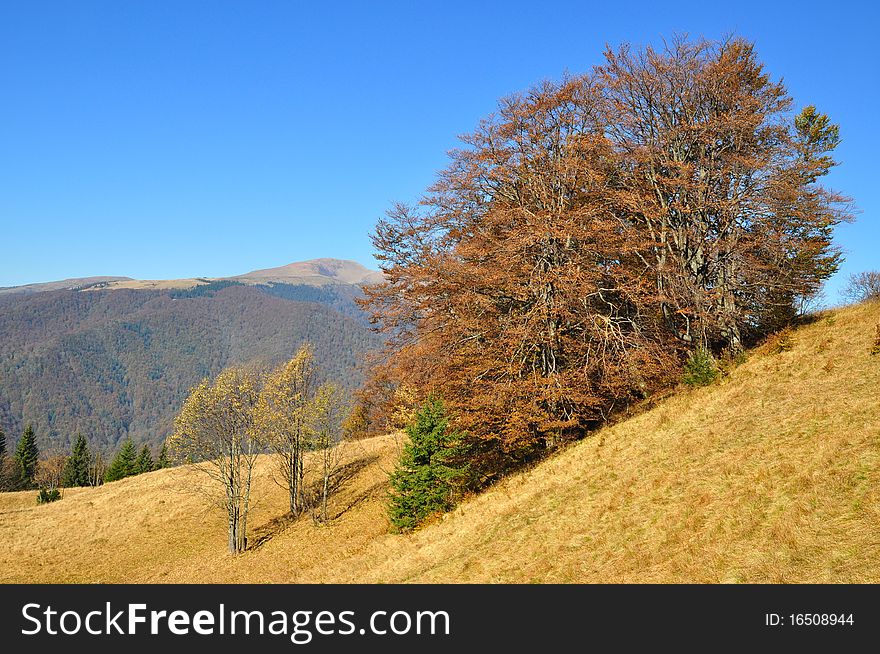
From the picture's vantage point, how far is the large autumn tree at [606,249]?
66.1ft

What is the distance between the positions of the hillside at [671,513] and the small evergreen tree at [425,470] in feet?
2.94

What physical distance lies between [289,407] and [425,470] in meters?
10.3

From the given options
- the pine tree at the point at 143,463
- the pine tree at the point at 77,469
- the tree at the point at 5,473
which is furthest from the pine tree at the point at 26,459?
the pine tree at the point at 143,463

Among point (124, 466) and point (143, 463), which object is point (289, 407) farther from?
point (143, 463)

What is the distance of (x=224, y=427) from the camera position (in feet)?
86.5

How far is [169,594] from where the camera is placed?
9758 mm

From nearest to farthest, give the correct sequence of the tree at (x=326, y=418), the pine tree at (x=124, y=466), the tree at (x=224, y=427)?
the tree at (x=224, y=427) → the tree at (x=326, y=418) → the pine tree at (x=124, y=466)

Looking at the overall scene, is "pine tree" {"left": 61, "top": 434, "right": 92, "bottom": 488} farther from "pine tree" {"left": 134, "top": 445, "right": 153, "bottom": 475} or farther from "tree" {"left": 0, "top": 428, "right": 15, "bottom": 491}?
"pine tree" {"left": 134, "top": 445, "right": 153, "bottom": 475}

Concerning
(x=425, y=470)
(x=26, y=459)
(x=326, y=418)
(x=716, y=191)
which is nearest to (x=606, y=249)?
(x=716, y=191)

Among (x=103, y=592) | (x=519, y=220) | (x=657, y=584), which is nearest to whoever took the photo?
(x=657, y=584)

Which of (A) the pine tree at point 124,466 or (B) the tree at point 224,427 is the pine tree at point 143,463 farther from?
(B) the tree at point 224,427

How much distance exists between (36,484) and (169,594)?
87.8 meters

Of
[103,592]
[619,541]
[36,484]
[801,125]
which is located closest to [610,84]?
[619,541]

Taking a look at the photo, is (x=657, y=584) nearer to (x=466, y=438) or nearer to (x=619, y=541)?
(x=619, y=541)
